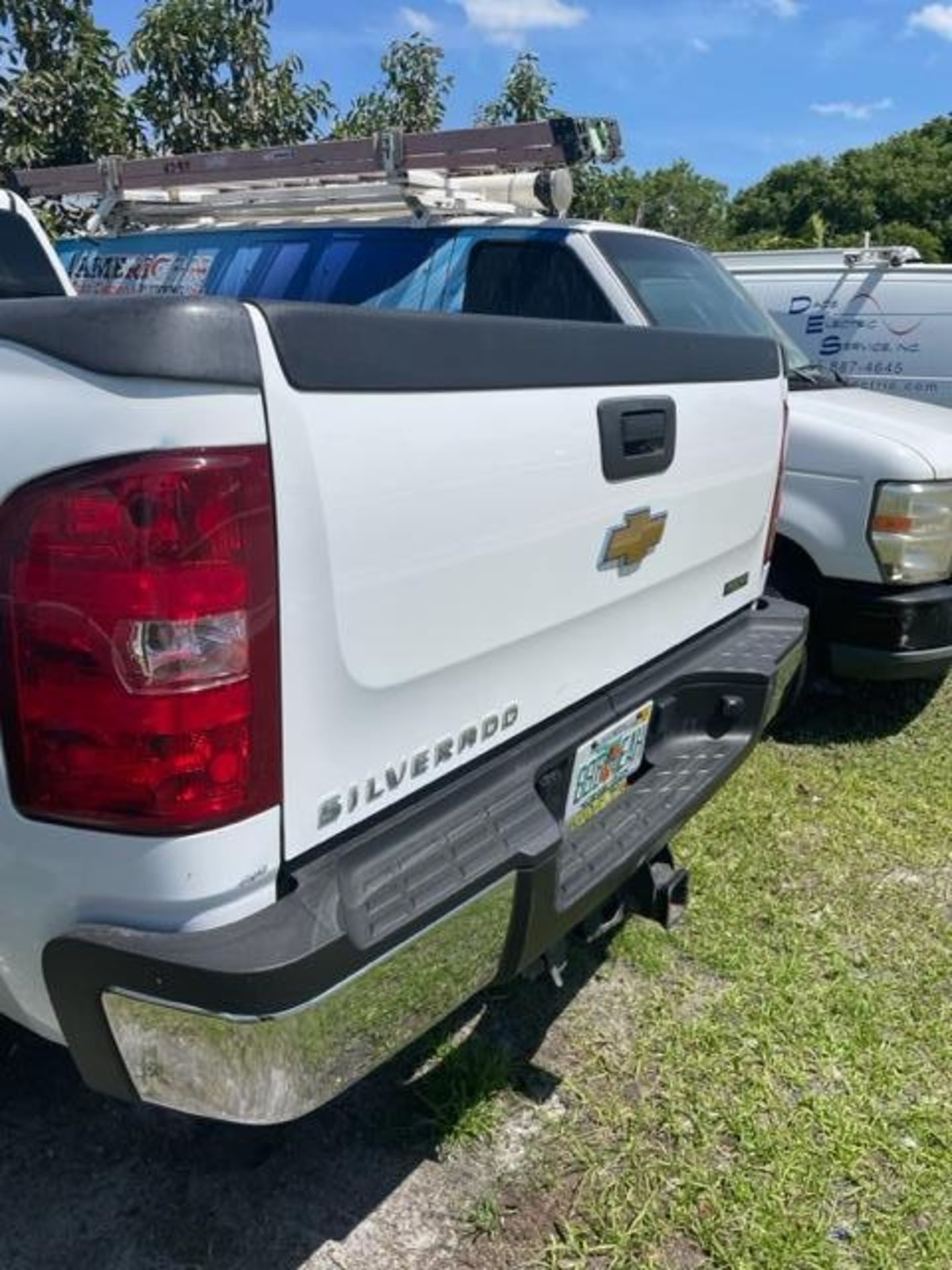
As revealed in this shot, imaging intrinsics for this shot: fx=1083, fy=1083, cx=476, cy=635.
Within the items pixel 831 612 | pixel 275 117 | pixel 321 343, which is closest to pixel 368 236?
pixel 831 612

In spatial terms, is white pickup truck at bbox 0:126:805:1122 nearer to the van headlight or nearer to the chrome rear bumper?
the chrome rear bumper

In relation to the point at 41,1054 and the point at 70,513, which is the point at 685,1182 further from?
the point at 70,513

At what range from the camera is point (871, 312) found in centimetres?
923

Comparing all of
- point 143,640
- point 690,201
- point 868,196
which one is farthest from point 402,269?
point 690,201

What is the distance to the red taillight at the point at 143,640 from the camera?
1.43m

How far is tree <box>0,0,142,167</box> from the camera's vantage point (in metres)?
8.80

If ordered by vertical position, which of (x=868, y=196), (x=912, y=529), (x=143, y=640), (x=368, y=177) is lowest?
(x=912, y=529)

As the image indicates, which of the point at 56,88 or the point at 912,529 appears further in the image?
the point at 56,88

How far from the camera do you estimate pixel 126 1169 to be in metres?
2.31

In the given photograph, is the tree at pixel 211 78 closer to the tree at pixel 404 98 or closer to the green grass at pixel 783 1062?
the tree at pixel 404 98

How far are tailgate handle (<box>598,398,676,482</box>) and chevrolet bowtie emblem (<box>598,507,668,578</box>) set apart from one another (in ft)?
0.33

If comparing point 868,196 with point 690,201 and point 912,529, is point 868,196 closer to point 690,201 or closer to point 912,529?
point 690,201

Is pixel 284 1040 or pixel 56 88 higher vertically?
pixel 56 88

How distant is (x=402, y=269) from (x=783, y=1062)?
363 cm
